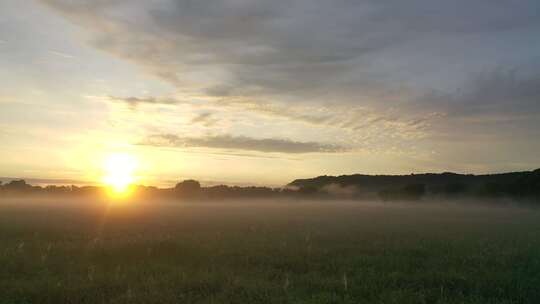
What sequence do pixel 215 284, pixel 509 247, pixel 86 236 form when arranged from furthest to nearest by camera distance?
pixel 86 236 → pixel 509 247 → pixel 215 284

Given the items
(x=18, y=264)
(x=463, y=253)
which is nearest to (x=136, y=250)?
(x=18, y=264)

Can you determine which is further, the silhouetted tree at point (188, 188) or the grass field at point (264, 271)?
the silhouetted tree at point (188, 188)

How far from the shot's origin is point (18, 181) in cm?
13050

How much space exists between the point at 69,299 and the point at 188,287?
8.25ft

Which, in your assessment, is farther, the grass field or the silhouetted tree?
the silhouetted tree

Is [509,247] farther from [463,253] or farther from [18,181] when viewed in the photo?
[18,181]

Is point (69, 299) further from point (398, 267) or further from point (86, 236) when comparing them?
point (86, 236)

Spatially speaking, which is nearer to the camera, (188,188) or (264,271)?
(264,271)

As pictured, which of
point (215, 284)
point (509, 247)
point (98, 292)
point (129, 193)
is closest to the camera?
point (98, 292)

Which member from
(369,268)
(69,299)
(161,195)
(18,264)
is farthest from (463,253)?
(161,195)

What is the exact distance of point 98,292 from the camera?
30.1ft

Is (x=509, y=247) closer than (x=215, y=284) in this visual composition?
No

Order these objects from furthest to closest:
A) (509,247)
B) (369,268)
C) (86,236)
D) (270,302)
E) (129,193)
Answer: (129,193) → (86,236) → (509,247) → (369,268) → (270,302)

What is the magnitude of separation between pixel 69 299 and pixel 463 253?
42.1 ft
